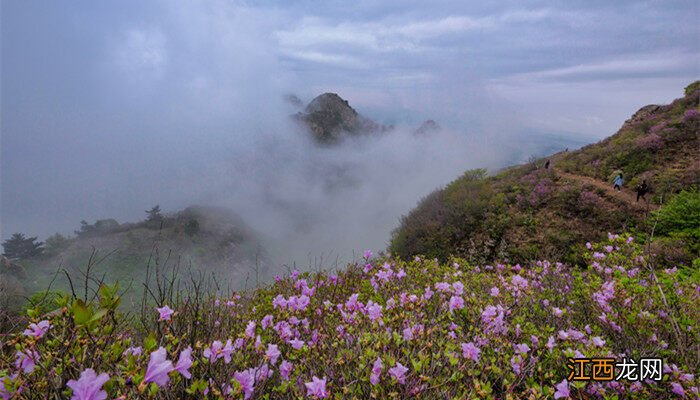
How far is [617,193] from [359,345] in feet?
54.2

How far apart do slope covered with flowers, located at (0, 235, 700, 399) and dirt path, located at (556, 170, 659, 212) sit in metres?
10.2

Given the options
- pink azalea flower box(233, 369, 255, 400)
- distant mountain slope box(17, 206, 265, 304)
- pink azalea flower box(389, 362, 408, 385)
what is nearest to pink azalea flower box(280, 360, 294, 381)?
pink azalea flower box(233, 369, 255, 400)

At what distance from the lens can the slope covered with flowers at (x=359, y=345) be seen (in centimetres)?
177

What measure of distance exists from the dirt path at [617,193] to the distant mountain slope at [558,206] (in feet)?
0.12

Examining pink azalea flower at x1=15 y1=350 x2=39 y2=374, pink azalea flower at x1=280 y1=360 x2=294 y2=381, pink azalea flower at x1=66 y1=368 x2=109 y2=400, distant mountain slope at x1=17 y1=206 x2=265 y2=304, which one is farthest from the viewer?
distant mountain slope at x1=17 y1=206 x2=265 y2=304

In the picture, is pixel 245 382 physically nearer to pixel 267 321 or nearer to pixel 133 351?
pixel 133 351

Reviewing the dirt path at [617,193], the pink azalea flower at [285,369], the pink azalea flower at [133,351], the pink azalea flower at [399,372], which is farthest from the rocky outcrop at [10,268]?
the dirt path at [617,193]

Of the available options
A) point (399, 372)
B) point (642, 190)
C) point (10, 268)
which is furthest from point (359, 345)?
point (10, 268)

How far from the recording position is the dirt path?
13180 mm

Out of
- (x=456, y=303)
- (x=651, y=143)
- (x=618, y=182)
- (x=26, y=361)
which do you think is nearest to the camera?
(x=26, y=361)

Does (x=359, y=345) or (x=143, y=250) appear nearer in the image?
(x=359, y=345)

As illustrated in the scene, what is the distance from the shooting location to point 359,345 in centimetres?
253

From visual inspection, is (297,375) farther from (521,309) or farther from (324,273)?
(324,273)

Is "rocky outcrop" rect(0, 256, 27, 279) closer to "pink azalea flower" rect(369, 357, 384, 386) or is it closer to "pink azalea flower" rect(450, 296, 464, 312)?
"pink azalea flower" rect(450, 296, 464, 312)
